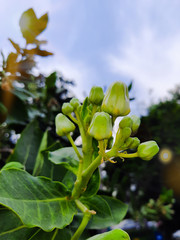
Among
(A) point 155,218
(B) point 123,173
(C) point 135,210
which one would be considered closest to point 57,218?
(B) point 123,173

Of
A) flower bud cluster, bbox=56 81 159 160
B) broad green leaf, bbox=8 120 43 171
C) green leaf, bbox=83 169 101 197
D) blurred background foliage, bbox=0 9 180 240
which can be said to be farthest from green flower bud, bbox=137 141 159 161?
broad green leaf, bbox=8 120 43 171

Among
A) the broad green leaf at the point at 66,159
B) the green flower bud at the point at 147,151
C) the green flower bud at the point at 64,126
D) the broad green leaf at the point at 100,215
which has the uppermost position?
the green flower bud at the point at 64,126

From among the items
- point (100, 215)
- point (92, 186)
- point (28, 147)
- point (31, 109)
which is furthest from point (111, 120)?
point (31, 109)

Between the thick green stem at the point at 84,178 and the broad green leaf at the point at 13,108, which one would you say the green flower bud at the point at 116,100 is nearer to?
the thick green stem at the point at 84,178

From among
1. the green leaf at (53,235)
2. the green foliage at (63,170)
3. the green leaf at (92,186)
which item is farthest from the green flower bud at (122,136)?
the green leaf at (53,235)

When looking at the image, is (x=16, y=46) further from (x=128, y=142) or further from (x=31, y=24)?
(x=128, y=142)

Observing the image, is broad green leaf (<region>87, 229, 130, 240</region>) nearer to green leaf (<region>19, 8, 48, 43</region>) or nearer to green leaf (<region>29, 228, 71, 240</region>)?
green leaf (<region>29, 228, 71, 240</region>)
